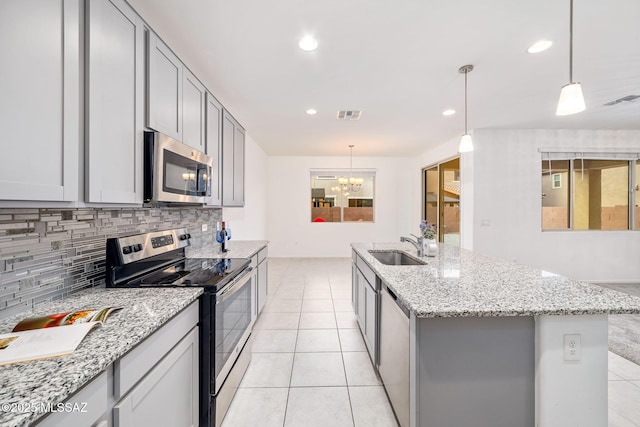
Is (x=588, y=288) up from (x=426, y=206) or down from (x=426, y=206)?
down

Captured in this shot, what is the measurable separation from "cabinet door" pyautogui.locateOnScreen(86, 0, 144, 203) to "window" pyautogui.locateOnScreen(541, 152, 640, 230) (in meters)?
5.76

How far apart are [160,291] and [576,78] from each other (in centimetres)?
412

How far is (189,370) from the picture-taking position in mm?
1337

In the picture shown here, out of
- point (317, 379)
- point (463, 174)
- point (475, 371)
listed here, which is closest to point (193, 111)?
point (317, 379)

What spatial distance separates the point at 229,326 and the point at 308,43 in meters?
2.19

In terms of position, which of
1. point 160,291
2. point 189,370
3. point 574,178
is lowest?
point 189,370

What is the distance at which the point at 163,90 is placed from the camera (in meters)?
1.70

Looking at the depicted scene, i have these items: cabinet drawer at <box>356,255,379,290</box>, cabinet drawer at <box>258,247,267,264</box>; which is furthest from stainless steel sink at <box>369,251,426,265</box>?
cabinet drawer at <box>258,247,267,264</box>

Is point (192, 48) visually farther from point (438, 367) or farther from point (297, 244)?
point (297, 244)

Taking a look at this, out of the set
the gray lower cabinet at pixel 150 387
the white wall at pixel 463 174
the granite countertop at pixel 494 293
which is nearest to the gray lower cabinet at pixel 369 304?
the granite countertop at pixel 494 293

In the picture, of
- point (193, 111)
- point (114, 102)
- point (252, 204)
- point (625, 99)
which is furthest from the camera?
point (252, 204)

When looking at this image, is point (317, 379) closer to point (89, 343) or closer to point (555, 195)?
point (89, 343)

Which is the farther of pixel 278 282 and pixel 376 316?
pixel 278 282

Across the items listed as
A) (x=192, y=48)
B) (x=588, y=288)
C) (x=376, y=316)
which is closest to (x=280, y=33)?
(x=192, y=48)
